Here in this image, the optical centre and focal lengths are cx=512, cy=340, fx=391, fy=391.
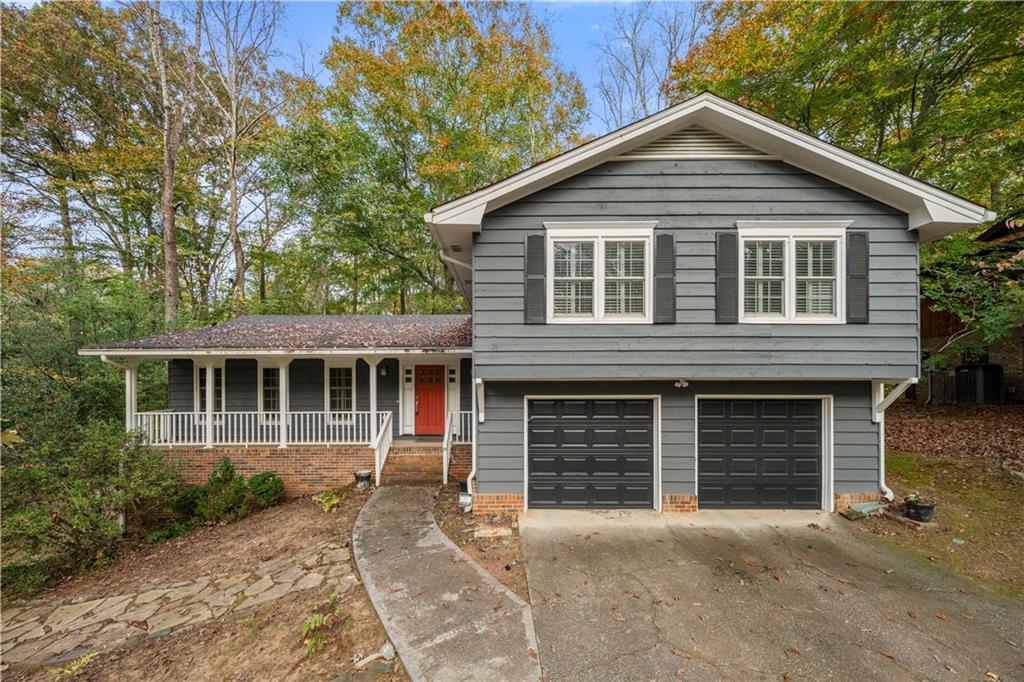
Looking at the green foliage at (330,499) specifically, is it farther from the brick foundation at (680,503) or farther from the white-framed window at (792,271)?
the white-framed window at (792,271)

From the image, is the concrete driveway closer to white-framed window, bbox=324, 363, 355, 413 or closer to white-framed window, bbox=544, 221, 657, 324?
white-framed window, bbox=544, 221, 657, 324

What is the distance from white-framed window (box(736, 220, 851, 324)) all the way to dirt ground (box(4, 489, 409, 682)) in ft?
20.7

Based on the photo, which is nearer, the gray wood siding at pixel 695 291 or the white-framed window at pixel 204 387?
the gray wood siding at pixel 695 291

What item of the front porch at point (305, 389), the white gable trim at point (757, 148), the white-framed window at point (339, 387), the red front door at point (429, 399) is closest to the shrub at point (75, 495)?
the front porch at point (305, 389)

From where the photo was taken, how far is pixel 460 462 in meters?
8.56

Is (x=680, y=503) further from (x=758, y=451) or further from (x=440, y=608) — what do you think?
(x=440, y=608)

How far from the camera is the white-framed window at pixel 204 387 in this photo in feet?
32.7

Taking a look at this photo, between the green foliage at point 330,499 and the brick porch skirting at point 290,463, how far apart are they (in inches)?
14.5

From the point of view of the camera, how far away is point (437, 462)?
848 cm

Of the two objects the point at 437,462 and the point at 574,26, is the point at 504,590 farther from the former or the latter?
the point at 574,26

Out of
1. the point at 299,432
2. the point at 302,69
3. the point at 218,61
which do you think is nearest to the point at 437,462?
the point at 299,432

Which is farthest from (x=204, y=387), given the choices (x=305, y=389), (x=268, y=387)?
(x=305, y=389)

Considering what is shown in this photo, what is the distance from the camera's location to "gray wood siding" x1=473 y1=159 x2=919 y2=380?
5848mm

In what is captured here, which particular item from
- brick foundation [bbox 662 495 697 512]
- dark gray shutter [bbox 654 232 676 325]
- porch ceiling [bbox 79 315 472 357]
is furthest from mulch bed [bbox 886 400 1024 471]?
porch ceiling [bbox 79 315 472 357]
